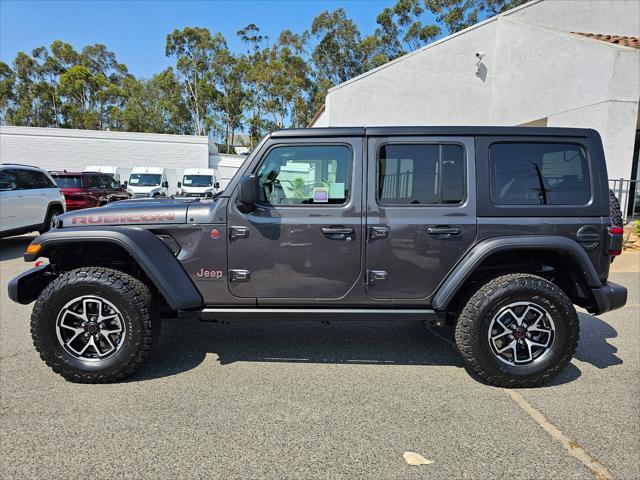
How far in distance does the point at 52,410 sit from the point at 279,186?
7.50 ft

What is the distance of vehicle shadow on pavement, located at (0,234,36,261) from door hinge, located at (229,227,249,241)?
24.6ft

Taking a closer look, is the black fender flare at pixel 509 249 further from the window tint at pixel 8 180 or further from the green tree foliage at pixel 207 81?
the green tree foliage at pixel 207 81

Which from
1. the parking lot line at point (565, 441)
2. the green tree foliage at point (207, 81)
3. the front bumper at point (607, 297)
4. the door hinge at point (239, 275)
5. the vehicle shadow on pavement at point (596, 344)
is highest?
the green tree foliage at point (207, 81)

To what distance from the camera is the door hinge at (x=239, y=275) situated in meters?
3.27

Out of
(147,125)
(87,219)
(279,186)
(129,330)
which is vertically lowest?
(129,330)

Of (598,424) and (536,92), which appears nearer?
(598,424)

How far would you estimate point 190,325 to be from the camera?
15.1ft

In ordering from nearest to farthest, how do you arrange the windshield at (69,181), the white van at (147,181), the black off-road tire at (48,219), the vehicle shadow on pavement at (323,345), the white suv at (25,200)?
the vehicle shadow on pavement at (323,345) < the white suv at (25,200) < the black off-road tire at (48,219) < the windshield at (69,181) < the white van at (147,181)

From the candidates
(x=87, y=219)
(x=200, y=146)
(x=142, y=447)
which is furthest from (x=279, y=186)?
(x=200, y=146)

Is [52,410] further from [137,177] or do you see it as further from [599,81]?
[137,177]

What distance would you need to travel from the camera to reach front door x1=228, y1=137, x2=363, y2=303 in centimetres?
322

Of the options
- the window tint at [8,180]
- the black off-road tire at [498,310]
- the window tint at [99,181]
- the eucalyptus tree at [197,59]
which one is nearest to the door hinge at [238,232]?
the black off-road tire at [498,310]

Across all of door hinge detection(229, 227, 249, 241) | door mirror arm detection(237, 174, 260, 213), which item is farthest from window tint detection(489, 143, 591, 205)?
door hinge detection(229, 227, 249, 241)

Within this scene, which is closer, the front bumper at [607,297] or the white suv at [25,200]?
the front bumper at [607,297]
